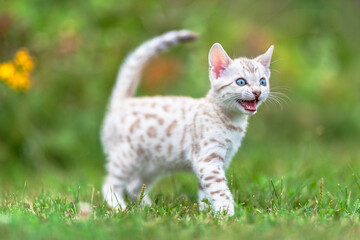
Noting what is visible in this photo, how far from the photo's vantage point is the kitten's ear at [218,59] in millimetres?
3184

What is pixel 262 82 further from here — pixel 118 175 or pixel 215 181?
pixel 118 175

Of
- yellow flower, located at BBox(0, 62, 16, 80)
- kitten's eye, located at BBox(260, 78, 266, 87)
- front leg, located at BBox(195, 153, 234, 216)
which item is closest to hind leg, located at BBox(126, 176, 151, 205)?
front leg, located at BBox(195, 153, 234, 216)

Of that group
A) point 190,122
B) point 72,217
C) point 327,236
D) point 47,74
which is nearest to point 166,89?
point 47,74

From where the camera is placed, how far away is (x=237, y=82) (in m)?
3.16

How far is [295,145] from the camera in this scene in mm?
5777

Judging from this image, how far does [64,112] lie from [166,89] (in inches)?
51.8

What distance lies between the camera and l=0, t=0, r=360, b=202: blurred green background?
16.2 ft

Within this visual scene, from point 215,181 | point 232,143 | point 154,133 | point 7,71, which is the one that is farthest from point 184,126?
point 7,71

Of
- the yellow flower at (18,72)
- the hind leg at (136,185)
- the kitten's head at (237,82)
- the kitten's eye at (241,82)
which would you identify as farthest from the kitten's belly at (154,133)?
the yellow flower at (18,72)

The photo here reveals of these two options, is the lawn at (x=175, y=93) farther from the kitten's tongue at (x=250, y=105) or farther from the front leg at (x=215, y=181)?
the kitten's tongue at (x=250, y=105)

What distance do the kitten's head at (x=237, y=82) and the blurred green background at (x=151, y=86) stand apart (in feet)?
2.73

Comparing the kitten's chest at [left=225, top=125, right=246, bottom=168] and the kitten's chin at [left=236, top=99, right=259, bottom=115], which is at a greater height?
the kitten's chin at [left=236, top=99, right=259, bottom=115]

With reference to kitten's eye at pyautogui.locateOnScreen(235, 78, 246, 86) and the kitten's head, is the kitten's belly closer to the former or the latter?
the kitten's head

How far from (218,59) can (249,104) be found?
357mm
